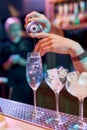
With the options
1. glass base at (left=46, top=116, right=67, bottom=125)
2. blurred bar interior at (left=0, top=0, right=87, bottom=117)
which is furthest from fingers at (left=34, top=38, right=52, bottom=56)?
blurred bar interior at (left=0, top=0, right=87, bottom=117)

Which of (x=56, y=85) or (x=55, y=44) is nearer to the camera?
(x=56, y=85)

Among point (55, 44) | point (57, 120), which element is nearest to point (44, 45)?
point (55, 44)

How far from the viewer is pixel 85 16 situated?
9.73 ft

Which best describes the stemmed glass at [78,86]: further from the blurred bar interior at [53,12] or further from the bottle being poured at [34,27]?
the blurred bar interior at [53,12]

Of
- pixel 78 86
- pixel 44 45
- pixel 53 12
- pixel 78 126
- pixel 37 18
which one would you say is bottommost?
pixel 78 126

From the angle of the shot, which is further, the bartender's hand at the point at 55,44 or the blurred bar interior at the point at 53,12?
the blurred bar interior at the point at 53,12

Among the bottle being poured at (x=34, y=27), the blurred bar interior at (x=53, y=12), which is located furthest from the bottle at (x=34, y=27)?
the blurred bar interior at (x=53, y=12)

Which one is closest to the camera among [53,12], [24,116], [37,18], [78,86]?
[78,86]

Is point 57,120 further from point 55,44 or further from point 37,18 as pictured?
point 37,18

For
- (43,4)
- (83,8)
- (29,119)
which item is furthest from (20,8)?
(29,119)

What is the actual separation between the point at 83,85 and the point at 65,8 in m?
2.49

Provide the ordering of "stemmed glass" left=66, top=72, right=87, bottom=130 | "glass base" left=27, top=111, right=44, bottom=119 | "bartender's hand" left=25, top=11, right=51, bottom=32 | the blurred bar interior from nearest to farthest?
"stemmed glass" left=66, top=72, right=87, bottom=130 → "glass base" left=27, top=111, right=44, bottom=119 → "bartender's hand" left=25, top=11, right=51, bottom=32 → the blurred bar interior

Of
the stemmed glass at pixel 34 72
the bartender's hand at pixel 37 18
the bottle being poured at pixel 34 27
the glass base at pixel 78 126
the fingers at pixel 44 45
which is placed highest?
the bartender's hand at pixel 37 18

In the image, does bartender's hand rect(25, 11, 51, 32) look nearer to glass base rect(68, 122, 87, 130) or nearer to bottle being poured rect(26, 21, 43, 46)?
bottle being poured rect(26, 21, 43, 46)
